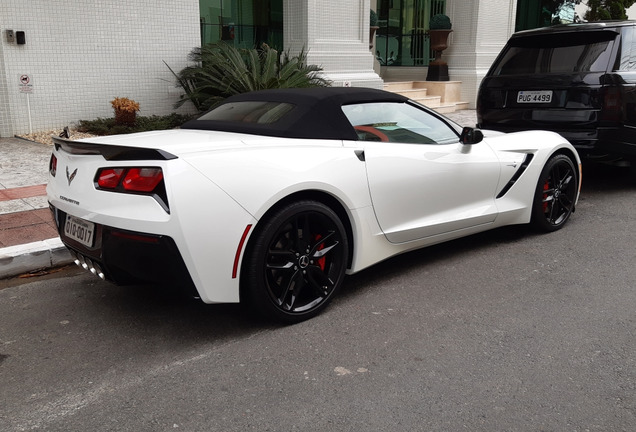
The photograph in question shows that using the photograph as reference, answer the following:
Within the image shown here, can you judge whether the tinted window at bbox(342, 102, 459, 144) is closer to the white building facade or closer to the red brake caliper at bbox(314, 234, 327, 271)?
the red brake caliper at bbox(314, 234, 327, 271)

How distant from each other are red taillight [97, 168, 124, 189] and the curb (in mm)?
1664

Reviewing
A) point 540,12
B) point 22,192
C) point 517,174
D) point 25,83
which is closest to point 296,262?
point 517,174

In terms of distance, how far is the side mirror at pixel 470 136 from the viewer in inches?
188

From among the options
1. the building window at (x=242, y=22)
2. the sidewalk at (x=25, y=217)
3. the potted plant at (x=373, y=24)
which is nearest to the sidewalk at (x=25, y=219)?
the sidewalk at (x=25, y=217)

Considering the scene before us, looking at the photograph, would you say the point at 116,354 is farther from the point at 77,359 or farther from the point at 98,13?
the point at 98,13

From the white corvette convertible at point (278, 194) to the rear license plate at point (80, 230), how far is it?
0.04 ft

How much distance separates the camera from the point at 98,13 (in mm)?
10305

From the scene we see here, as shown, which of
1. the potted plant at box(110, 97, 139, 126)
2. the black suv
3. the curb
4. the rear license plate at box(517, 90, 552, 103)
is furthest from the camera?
the potted plant at box(110, 97, 139, 126)

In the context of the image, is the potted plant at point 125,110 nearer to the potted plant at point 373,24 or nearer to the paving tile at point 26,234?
the paving tile at point 26,234

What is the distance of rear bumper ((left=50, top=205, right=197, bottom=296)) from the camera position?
10.6ft

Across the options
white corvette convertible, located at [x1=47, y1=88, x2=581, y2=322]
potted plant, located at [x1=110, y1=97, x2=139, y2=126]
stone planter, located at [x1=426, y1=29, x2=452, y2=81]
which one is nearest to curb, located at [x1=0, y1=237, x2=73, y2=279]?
white corvette convertible, located at [x1=47, y1=88, x2=581, y2=322]

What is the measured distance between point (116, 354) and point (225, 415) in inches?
36.4

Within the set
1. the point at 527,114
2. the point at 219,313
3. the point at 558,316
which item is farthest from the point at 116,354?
the point at 527,114

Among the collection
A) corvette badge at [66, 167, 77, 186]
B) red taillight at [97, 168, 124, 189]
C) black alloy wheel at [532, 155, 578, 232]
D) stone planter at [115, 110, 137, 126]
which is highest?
red taillight at [97, 168, 124, 189]
